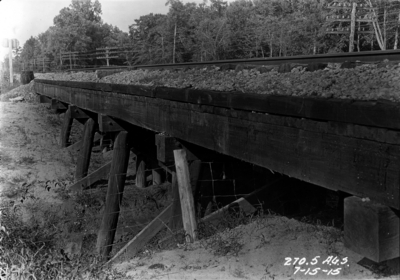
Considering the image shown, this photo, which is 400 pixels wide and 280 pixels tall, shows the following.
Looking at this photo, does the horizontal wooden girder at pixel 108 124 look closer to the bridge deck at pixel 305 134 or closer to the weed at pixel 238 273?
the bridge deck at pixel 305 134

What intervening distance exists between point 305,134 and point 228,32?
1007 inches

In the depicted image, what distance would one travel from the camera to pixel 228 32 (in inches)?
1070

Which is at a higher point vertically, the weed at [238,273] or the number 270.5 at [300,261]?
the number 270.5 at [300,261]

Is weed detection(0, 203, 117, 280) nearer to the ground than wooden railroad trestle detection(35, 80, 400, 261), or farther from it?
nearer to the ground

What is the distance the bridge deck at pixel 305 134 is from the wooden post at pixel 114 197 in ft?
7.00

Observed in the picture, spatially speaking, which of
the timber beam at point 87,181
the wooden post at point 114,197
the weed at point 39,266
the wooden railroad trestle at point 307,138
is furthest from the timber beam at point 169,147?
the timber beam at point 87,181

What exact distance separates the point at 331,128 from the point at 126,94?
146 inches

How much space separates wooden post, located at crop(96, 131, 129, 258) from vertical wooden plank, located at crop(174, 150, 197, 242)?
65.8 inches

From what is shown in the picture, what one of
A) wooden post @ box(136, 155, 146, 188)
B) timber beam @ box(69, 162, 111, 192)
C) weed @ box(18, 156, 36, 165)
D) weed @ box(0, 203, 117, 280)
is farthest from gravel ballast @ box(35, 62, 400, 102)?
weed @ box(18, 156, 36, 165)

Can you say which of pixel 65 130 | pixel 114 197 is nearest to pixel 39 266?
pixel 114 197

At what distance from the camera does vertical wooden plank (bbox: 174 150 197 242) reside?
4.21m

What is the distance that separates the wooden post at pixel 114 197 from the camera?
19.3ft

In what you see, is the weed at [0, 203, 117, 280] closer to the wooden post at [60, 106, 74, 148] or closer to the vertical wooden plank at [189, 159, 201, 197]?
the vertical wooden plank at [189, 159, 201, 197]

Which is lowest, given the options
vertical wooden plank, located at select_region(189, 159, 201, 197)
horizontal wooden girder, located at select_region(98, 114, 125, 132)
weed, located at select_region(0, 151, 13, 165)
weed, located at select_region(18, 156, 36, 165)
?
weed, located at select_region(18, 156, 36, 165)
